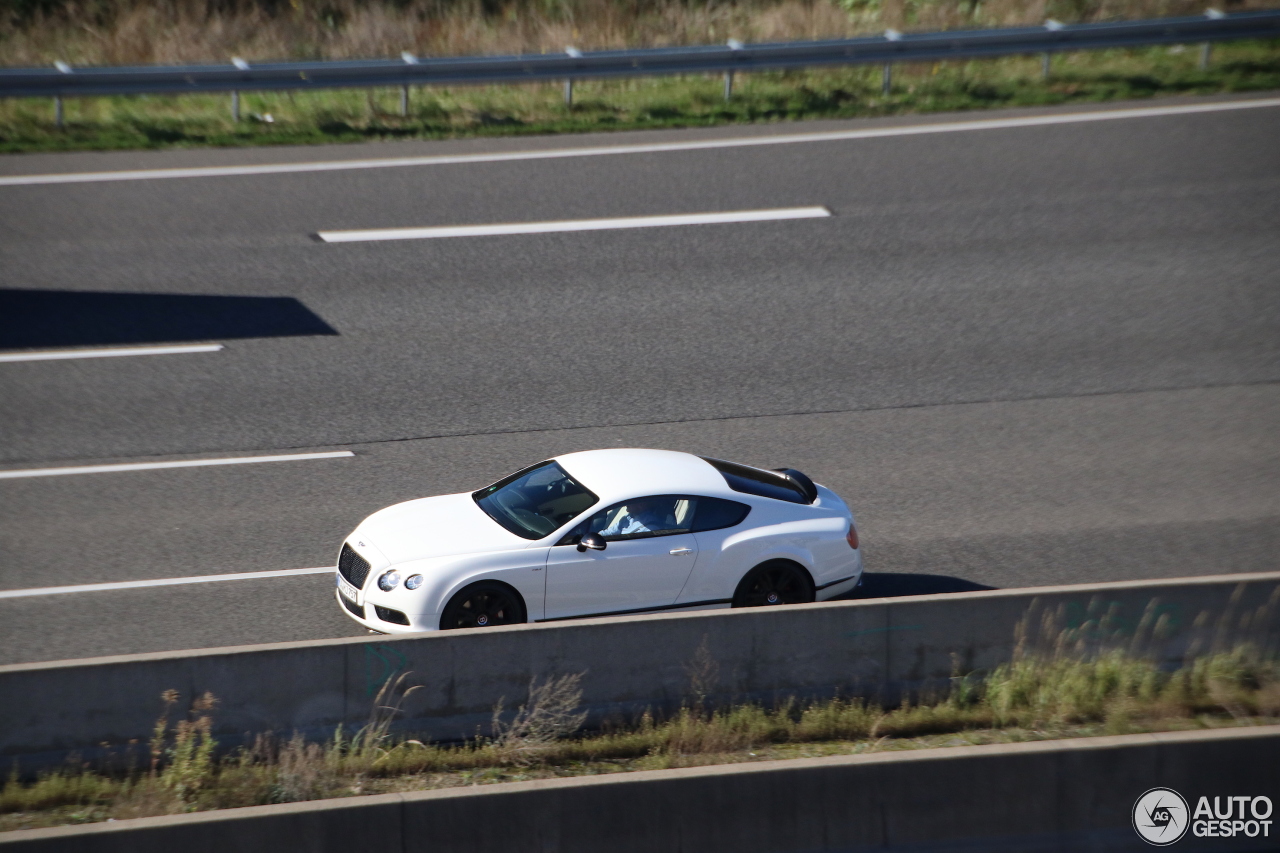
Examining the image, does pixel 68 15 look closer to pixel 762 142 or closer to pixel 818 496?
pixel 762 142

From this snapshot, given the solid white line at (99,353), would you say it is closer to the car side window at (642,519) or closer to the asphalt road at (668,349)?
the asphalt road at (668,349)

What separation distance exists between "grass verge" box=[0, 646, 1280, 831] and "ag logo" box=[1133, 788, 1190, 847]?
754mm

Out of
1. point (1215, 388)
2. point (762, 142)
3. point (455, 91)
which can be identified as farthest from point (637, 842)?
point (455, 91)

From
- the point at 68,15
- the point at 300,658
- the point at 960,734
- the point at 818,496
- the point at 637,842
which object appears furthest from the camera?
the point at 68,15

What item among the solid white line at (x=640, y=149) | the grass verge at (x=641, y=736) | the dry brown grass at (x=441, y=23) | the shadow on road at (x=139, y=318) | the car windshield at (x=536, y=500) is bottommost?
the grass verge at (x=641, y=736)

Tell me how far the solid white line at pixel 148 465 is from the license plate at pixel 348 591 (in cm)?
291

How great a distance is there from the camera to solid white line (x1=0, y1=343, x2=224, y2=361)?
1314cm

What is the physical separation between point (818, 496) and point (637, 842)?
3.77 meters

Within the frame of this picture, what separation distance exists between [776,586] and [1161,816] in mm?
3145

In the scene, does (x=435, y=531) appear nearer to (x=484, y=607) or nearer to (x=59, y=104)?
(x=484, y=607)

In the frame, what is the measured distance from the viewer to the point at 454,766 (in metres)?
7.36

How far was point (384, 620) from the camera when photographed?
8.49 metres

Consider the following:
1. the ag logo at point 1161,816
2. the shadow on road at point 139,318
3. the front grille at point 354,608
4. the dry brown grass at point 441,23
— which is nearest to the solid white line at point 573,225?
the shadow on road at point 139,318

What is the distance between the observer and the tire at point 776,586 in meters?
9.02
